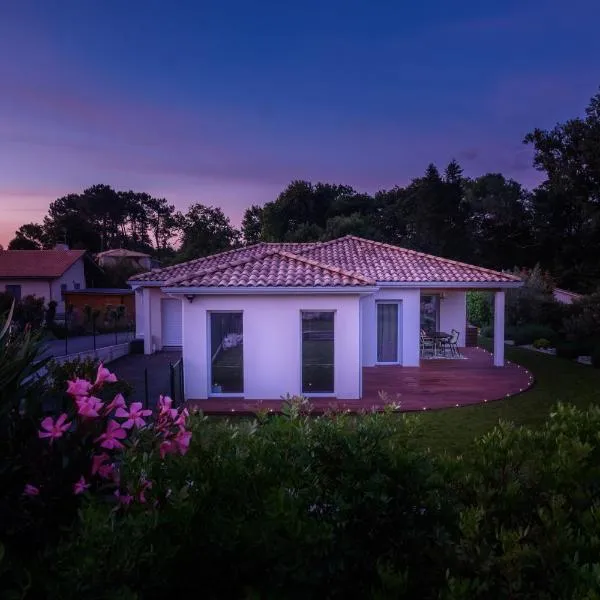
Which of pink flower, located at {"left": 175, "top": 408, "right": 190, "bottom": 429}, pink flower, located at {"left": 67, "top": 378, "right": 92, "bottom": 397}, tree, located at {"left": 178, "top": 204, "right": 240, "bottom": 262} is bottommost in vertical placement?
pink flower, located at {"left": 175, "top": 408, "right": 190, "bottom": 429}

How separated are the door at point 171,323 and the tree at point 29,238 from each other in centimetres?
5267

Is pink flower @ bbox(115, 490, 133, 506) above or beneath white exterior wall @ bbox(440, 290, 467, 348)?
above

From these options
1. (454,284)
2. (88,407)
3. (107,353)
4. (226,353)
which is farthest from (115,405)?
(107,353)

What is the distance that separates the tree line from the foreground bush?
101ft

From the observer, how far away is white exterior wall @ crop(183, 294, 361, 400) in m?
15.4

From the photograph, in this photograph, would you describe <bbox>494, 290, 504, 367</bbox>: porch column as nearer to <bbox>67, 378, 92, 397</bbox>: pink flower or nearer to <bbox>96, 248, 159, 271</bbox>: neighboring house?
<bbox>67, 378, 92, 397</bbox>: pink flower

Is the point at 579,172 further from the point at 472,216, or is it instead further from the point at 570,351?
the point at 472,216

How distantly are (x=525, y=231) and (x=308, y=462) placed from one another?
46628 millimetres

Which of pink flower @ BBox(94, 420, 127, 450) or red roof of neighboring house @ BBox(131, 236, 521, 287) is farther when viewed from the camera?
red roof of neighboring house @ BBox(131, 236, 521, 287)

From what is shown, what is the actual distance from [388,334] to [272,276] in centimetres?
787

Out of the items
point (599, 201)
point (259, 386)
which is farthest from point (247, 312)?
point (599, 201)

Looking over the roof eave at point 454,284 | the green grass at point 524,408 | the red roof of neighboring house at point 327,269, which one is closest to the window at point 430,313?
the red roof of neighboring house at point 327,269

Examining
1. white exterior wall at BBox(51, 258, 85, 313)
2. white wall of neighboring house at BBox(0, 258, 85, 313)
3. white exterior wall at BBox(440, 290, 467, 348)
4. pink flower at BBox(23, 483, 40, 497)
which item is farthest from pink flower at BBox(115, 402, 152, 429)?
white exterior wall at BBox(51, 258, 85, 313)

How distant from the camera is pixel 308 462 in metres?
3.14
